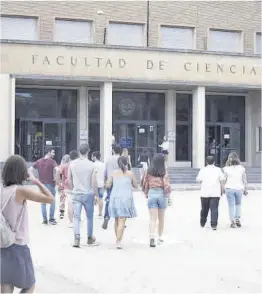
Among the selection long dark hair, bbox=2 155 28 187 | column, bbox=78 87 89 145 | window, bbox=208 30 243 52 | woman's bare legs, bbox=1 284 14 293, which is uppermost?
window, bbox=208 30 243 52

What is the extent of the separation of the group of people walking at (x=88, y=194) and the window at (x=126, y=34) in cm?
1903

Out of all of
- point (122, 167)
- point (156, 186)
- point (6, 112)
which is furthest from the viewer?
point (6, 112)

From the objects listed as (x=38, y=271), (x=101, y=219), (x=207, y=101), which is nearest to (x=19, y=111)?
(x=207, y=101)

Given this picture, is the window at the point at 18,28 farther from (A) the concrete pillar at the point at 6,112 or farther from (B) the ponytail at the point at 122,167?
(B) the ponytail at the point at 122,167

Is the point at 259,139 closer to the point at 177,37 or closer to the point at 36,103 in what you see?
the point at 177,37

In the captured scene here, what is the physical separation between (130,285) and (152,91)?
2597 centimetres

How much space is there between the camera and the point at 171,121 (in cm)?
3281

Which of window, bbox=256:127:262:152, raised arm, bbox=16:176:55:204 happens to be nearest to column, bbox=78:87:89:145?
window, bbox=256:127:262:152

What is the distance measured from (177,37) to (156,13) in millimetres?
1722

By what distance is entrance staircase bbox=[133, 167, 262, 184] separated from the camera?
27.5 m

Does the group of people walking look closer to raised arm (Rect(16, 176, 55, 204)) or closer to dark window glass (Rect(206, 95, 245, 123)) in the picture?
raised arm (Rect(16, 176, 55, 204))

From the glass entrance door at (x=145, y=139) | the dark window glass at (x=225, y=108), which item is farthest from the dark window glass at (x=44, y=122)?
the dark window glass at (x=225, y=108)

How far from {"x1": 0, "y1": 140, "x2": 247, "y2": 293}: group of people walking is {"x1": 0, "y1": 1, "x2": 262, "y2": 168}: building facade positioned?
14628mm

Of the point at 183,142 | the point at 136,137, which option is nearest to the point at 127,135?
the point at 136,137
